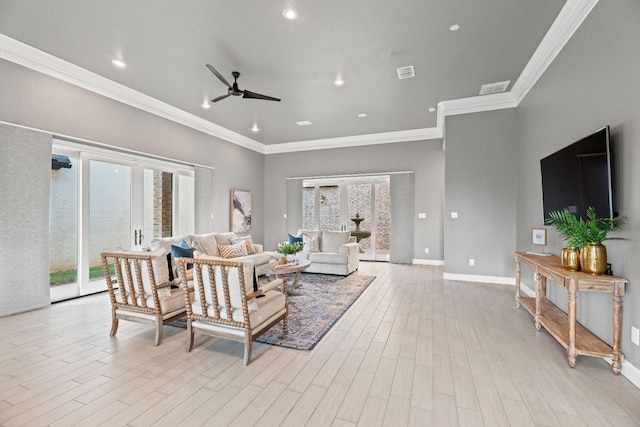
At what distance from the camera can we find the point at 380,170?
7801 mm

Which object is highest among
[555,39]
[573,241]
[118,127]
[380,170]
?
[555,39]

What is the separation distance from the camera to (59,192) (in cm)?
433

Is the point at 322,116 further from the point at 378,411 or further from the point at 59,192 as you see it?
the point at 378,411

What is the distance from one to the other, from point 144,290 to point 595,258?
4.08 m

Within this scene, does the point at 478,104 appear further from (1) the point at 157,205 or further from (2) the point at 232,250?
(1) the point at 157,205

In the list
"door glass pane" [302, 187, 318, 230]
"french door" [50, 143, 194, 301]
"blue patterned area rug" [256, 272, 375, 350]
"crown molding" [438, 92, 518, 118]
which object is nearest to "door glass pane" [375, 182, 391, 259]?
"door glass pane" [302, 187, 318, 230]

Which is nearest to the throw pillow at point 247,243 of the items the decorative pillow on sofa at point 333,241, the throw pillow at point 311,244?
the throw pillow at point 311,244

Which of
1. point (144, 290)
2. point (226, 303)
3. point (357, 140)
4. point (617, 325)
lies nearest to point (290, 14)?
point (226, 303)

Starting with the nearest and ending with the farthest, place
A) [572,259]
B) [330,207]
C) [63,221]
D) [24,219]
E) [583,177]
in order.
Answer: [572,259] → [583,177] → [24,219] → [63,221] → [330,207]

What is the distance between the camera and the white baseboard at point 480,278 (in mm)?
5227

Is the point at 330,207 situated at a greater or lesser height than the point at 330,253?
greater

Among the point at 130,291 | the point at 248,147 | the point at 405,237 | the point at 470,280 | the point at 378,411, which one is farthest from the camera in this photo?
the point at 248,147

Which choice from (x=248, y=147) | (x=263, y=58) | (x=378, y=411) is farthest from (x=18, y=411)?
(x=248, y=147)

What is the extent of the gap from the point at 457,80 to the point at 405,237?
4029mm
